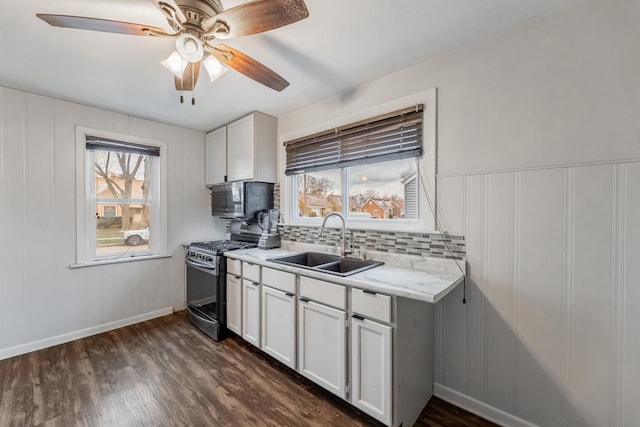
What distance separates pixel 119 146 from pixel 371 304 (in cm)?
311

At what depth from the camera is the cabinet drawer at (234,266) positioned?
98.5 inches

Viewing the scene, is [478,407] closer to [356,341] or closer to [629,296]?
[356,341]

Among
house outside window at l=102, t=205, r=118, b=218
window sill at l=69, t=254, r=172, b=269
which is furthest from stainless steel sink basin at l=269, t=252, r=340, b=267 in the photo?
house outside window at l=102, t=205, r=118, b=218

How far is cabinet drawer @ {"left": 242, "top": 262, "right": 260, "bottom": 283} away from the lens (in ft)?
7.57

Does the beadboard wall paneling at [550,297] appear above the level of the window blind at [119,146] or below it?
below

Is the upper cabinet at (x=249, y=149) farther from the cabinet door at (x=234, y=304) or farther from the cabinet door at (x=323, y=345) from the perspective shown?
the cabinet door at (x=323, y=345)

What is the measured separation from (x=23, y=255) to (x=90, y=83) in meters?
1.64

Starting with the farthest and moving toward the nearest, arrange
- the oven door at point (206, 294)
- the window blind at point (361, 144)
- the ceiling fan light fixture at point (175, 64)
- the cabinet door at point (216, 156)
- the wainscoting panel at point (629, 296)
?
the cabinet door at point (216, 156)
the oven door at point (206, 294)
the window blind at point (361, 144)
the ceiling fan light fixture at point (175, 64)
the wainscoting panel at point (629, 296)

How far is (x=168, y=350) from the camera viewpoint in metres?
2.44

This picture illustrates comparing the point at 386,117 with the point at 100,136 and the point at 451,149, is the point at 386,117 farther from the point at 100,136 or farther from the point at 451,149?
the point at 100,136

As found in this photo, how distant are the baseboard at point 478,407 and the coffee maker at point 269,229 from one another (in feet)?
6.22

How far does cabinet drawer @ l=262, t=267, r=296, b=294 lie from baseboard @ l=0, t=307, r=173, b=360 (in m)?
1.85

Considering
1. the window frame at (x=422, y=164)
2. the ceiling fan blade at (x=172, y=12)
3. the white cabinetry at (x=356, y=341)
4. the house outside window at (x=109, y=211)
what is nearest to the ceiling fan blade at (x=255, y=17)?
the ceiling fan blade at (x=172, y=12)

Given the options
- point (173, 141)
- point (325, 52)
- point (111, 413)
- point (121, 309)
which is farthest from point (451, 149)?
point (121, 309)
